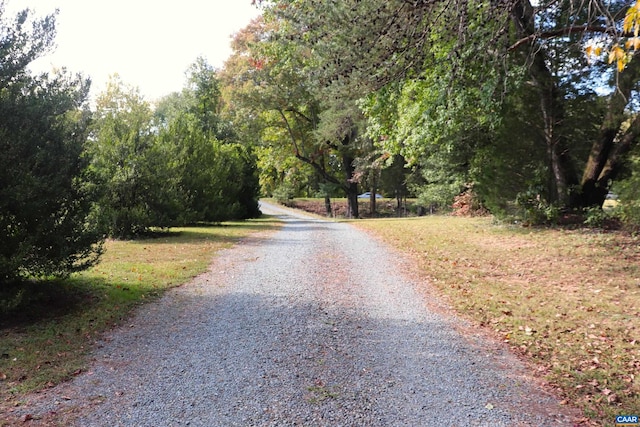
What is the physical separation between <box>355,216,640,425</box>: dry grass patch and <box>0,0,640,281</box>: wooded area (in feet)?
6.29

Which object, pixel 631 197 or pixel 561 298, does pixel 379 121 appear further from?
pixel 561 298

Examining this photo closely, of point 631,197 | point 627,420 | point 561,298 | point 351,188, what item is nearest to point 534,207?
point 631,197

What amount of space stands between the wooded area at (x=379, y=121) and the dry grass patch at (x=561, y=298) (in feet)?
6.29

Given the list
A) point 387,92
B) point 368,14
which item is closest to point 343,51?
point 368,14

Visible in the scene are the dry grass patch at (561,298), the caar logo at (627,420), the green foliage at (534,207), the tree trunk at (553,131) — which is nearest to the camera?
the caar logo at (627,420)

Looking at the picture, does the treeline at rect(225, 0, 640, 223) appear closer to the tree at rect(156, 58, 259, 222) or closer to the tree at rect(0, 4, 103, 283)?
the tree at rect(0, 4, 103, 283)

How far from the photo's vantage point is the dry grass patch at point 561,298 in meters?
4.08

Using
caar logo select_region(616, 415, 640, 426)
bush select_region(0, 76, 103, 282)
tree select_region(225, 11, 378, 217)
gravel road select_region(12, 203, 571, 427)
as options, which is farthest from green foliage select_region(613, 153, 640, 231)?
tree select_region(225, 11, 378, 217)

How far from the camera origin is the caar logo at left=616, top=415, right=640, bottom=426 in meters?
3.31

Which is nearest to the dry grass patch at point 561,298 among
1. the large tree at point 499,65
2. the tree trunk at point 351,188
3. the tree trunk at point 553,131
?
the tree trunk at point 553,131

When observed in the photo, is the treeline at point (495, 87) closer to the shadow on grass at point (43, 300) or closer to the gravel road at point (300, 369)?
the gravel road at point (300, 369)

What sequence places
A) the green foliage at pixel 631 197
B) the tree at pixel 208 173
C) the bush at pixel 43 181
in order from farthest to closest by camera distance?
the tree at pixel 208 173, the green foliage at pixel 631 197, the bush at pixel 43 181

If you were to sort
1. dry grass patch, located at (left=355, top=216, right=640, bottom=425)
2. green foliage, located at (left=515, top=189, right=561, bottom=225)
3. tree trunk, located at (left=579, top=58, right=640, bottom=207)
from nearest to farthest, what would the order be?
dry grass patch, located at (left=355, top=216, right=640, bottom=425) < tree trunk, located at (left=579, top=58, right=640, bottom=207) < green foliage, located at (left=515, top=189, right=561, bottom=225)

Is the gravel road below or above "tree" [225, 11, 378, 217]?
below
